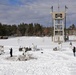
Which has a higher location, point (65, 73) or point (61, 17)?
point (61, 17)

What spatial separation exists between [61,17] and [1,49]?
103ft

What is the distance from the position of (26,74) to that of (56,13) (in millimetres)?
45905

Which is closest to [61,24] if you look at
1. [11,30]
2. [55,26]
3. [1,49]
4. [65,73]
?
[55,26]

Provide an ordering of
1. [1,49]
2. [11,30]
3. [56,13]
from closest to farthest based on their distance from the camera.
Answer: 1. [1,49]
2. [56,13]
3. [11,30]

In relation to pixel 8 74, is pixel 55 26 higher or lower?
higher

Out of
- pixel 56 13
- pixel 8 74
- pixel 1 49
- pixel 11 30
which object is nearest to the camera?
pixel 8 74

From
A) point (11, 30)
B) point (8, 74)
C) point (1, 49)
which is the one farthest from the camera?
point (11, 30)

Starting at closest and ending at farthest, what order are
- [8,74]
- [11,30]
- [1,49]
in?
[8,74] → [1,49] → [11,30]

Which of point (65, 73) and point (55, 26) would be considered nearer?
point (65, 73)

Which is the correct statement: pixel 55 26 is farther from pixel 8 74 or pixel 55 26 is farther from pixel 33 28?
pixel 33 28

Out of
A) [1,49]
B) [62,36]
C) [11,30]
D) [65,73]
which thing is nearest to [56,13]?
[62,36]

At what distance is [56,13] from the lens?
6162 cm

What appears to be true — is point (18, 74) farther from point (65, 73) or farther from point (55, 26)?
point (55, 26)

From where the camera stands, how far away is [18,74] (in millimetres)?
16922
